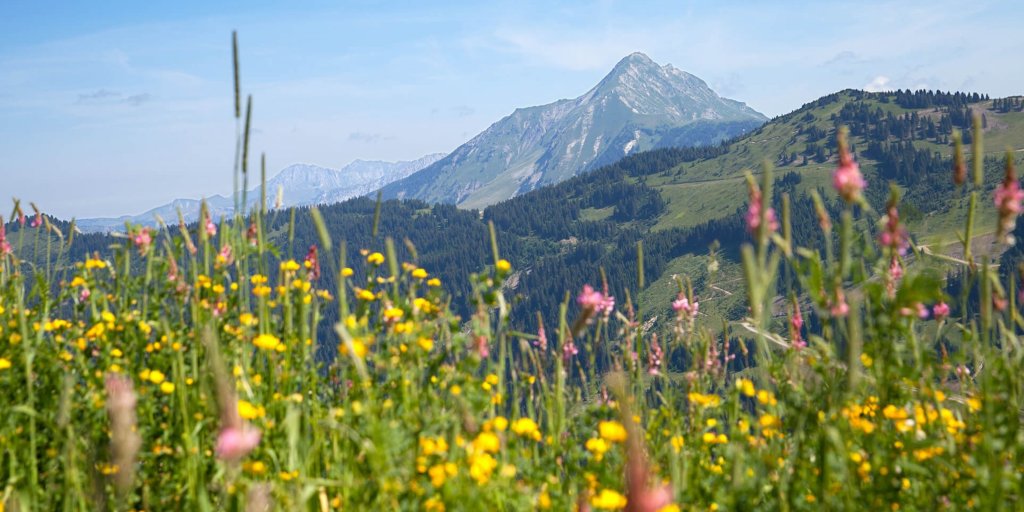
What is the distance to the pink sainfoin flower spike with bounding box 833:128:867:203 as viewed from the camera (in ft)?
9.22

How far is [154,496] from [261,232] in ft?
5.73

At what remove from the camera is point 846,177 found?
290 cm

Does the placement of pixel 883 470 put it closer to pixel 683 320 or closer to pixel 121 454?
pixel 683 320

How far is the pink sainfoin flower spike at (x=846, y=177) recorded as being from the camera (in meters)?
2.81

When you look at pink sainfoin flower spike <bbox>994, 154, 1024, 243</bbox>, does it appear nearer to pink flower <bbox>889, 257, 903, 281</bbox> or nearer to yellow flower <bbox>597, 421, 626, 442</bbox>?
pink flower <bbox>889, 257, 903, 281</bbox>

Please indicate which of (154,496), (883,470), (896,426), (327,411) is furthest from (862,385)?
(154,496)

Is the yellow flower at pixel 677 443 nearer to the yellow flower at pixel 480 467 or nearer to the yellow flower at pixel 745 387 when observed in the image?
the yellow flower at pixel 745 387

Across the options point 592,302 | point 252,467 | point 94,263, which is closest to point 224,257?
point 94,263

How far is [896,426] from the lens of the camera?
13.6 ft

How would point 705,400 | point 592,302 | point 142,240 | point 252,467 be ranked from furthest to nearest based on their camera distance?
1. point 142,240
2. point 705,400
3. point 592,302
4. point 252,467

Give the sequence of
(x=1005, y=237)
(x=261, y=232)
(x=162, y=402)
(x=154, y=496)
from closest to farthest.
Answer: (x=1005, y=237), (x=154, y=496), (x=162, y=402), (x=261, y=232)

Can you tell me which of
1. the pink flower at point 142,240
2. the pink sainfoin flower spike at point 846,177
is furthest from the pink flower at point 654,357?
the pink flower at point 142,240

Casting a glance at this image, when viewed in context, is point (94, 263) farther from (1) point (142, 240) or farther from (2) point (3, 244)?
(2) point (3, 244)

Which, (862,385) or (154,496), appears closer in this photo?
(154,496)
